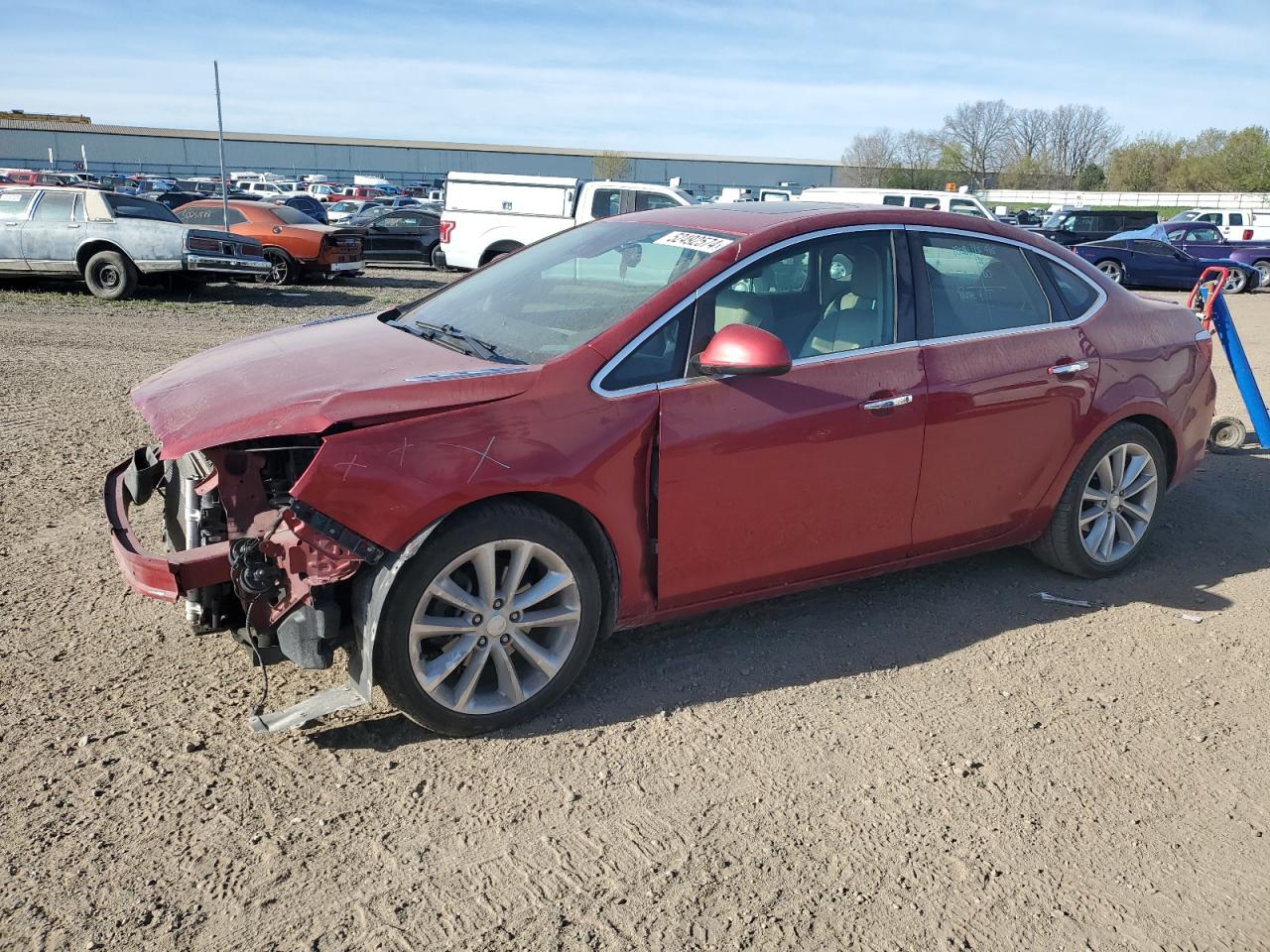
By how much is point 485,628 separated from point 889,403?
1797 mm

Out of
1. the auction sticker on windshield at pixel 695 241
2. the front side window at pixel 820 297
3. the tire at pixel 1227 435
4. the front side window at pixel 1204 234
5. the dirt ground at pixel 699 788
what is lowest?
the dirt ground at pixel 699 788

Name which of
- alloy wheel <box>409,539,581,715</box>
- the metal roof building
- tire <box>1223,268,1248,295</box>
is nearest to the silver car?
alloy wheel <box>409,539,581,715</box>

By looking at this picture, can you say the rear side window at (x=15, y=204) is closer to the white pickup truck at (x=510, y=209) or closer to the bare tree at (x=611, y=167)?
the white pickup truck at (x=510, y=209)

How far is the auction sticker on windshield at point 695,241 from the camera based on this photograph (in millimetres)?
3973

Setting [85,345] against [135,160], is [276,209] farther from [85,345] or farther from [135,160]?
[135,160]

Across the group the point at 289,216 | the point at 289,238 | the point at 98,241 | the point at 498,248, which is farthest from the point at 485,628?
the point at 289,216

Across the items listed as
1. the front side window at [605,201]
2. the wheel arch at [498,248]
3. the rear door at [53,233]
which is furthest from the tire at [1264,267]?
the rear door at [53,233]

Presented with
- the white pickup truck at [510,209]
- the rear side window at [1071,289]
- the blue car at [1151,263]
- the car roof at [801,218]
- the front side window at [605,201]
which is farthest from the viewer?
the blue car at [1151,263]

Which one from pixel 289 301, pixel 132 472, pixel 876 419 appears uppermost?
pixel 876 419

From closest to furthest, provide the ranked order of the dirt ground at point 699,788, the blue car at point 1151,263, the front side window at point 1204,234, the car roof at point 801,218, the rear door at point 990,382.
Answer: the dirt ground at point 699,788 < the car roof at point 801,218 < the rear door at point 990,382 < the blue car at point 1151,263 < the front side window at point 1204,234

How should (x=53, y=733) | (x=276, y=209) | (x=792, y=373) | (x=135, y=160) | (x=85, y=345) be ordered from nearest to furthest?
(x=53, y=733), (x=792, y=373), (x=85, y=345), (x=276, y=209), (x=135, y=160)

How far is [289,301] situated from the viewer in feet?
52.4

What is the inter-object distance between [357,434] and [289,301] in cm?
1381

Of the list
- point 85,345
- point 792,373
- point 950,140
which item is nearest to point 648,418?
point 792,373
